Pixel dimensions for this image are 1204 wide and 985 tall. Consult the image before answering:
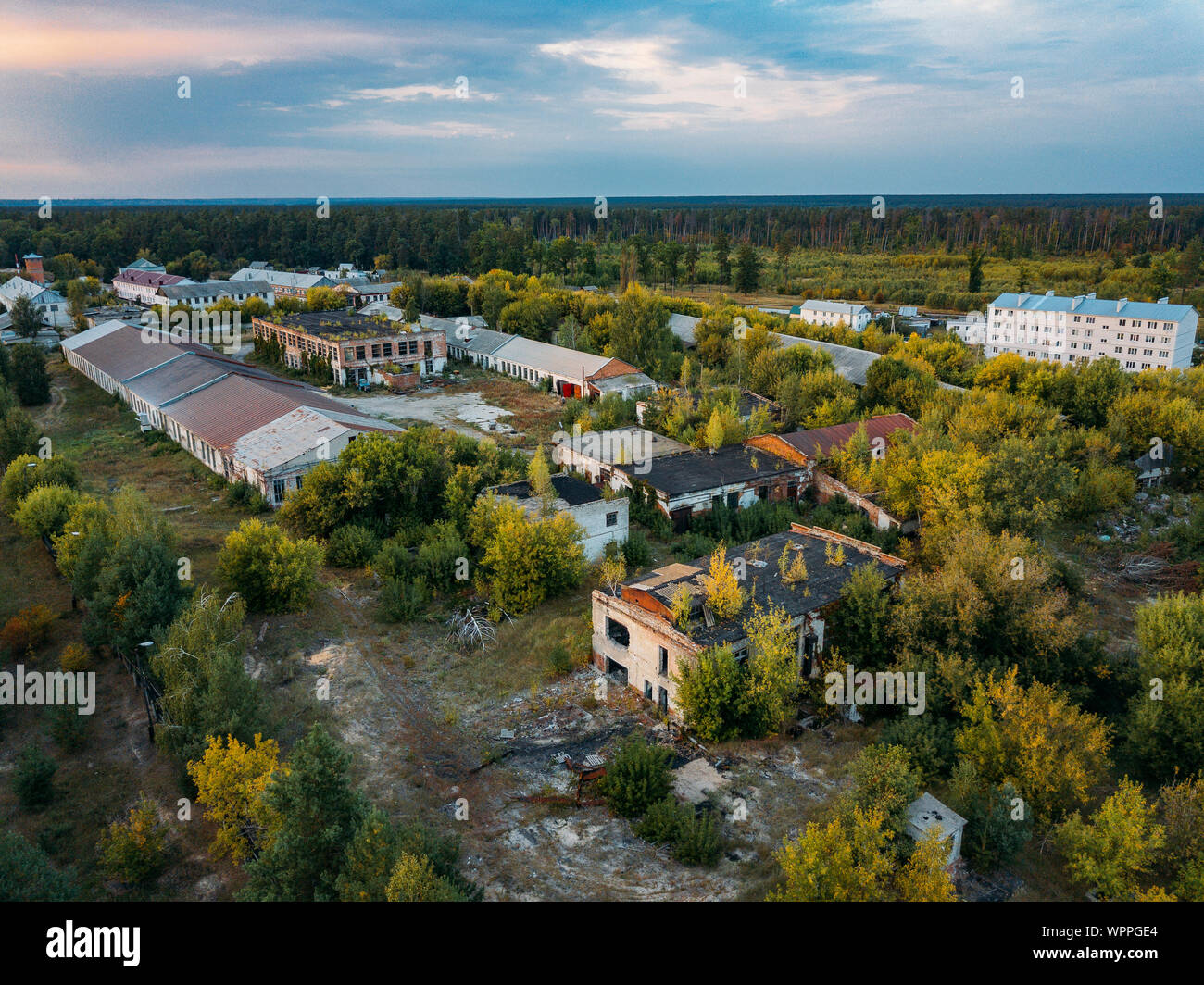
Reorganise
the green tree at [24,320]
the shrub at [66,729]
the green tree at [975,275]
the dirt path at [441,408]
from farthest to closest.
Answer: the green tree at [975,275] < the green tree at [24,320] < the dirt path at [441,408] < the shrub at [66,729]

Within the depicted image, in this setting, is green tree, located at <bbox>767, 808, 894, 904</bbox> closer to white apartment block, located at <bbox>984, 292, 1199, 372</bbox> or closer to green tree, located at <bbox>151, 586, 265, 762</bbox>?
green tree, located at <bbox>151, 586, 265, 762</bbox>

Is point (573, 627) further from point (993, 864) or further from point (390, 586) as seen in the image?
point (993, 864)

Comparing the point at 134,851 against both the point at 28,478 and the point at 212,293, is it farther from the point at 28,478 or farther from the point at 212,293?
the point at 212,293

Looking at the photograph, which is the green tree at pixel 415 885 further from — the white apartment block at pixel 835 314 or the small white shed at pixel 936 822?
the white apartment block at pixel 835 314

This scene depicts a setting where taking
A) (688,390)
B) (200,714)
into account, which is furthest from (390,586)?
(688,390)

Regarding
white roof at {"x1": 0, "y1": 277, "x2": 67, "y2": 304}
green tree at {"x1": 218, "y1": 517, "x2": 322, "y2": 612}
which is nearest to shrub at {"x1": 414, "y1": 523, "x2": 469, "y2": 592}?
green tree at {"x1": 218, "y1": 517, "x2": 322, "y2": 612}

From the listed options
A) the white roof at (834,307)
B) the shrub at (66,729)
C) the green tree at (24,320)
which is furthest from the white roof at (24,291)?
the shrub at (66,729)
